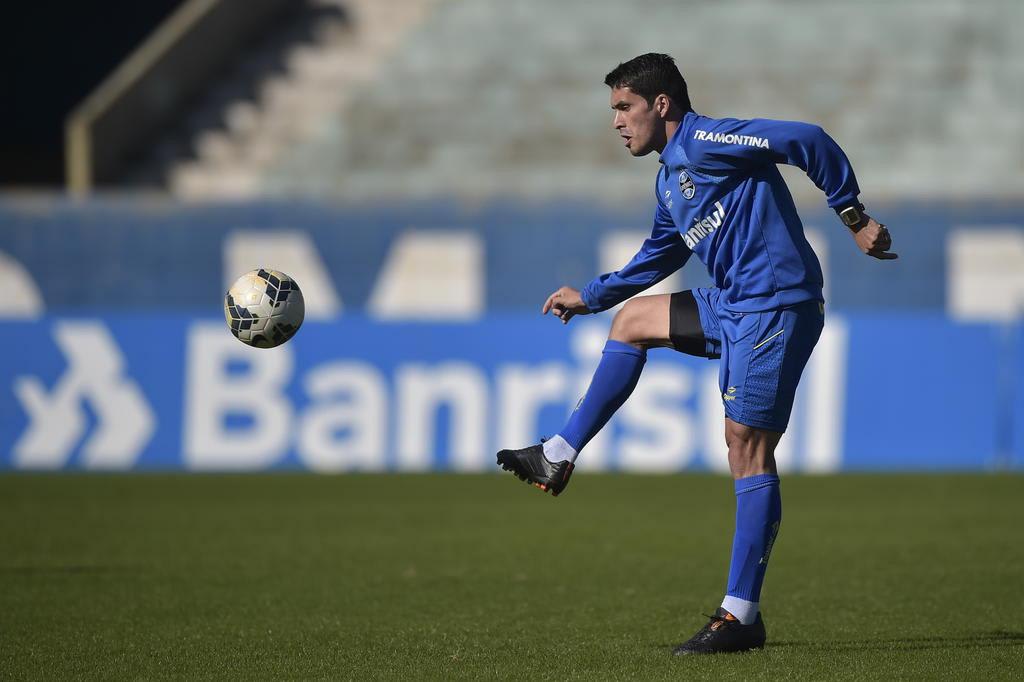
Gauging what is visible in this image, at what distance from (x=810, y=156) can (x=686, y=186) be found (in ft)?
1.57

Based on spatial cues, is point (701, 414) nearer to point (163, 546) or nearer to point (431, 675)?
point (163, 546)

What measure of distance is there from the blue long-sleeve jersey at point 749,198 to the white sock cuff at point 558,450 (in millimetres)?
772

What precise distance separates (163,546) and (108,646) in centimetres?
322

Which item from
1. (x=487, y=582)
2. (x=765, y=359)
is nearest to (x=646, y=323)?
(x=765, y=359)

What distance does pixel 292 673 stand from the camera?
4.77m

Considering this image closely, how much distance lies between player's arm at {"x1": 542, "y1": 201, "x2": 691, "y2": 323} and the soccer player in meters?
0.21

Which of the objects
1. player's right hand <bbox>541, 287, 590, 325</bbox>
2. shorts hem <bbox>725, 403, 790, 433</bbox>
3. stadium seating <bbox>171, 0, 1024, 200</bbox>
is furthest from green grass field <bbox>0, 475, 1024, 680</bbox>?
→ stadium seating <bbox>171, 0, 1024, 200</bbox>

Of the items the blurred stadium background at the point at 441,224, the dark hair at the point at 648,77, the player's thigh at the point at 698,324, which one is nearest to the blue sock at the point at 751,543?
the player's thigh at the point at 698,324

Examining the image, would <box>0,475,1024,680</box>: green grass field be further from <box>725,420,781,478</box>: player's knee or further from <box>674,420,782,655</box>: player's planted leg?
<box>725,420,781,478</box>: player's knee

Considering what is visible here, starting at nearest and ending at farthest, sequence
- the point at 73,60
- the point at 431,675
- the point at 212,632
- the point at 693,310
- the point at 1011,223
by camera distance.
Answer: the point at 431,675 < the point at 693,310 < the point at 212,632 < the point at 1011,223 < the point at 73,60

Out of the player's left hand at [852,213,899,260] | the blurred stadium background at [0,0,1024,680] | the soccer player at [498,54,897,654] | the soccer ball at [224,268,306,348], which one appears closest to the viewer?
the player's left hand at [852,213,899,260]

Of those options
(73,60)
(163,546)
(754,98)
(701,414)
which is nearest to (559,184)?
(754,98)

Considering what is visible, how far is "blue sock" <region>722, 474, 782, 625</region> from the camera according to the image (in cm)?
505

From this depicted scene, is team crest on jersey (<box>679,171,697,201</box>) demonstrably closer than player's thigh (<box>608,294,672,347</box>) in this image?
Yes
